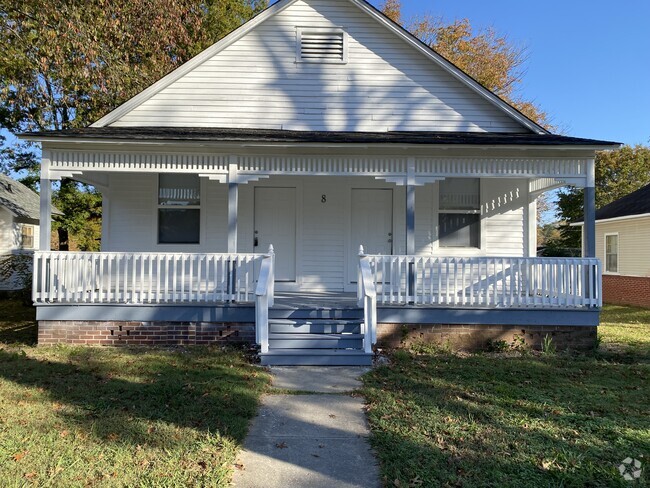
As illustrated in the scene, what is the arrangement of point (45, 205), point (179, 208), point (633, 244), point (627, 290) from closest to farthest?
1. point (45, 205)
2. point (179, 208)
3. point (633, 244)
4. point (627, 290)

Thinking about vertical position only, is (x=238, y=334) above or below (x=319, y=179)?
below

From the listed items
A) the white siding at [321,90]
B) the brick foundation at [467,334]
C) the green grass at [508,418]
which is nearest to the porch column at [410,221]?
the brick foundation at [467,334]

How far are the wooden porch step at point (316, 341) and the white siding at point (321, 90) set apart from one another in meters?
4.74

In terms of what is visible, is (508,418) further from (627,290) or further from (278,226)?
(627,290)

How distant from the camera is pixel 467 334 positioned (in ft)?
26.6

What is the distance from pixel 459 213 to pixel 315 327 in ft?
14.9

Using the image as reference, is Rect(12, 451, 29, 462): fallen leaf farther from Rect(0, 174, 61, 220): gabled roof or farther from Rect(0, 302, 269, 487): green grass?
Rect(0, 174, 61, 220): gabled roof

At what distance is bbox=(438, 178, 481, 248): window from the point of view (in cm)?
1006

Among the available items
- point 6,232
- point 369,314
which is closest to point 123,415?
point 369,314

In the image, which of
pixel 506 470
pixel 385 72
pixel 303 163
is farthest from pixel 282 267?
pixel 506 470

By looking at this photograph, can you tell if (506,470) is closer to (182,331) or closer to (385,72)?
(182,331)

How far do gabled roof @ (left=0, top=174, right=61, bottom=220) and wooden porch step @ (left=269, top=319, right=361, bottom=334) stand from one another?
17189 millimetres

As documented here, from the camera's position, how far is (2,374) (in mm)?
6117

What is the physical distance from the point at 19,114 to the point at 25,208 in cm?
742
